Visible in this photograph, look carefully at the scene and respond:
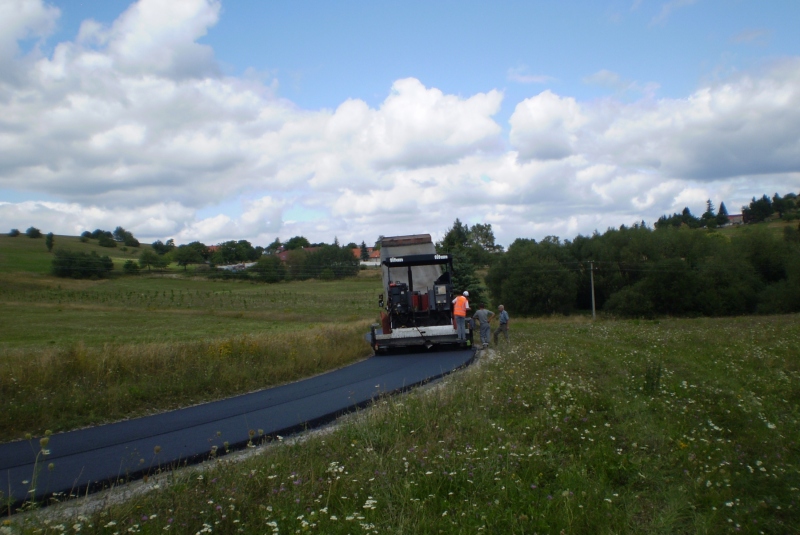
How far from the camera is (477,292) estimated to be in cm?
4597

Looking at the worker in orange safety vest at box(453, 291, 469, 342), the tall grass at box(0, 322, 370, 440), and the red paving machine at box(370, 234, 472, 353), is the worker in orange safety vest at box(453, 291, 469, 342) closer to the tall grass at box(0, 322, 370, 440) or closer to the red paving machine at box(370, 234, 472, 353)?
the red paving machine at box(370, 234, 472, 353)

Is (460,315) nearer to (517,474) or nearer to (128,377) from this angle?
(128,377)

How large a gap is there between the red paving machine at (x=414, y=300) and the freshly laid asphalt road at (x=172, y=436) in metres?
5.18

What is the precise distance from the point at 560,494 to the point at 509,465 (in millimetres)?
701

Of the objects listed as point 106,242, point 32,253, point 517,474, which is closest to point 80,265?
point 32,253

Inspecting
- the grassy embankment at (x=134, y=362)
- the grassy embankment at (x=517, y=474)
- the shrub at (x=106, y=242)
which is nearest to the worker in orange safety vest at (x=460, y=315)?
the grassy embankment at (x=134, y=362)

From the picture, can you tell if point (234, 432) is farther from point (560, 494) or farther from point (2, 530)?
point (560, 494)

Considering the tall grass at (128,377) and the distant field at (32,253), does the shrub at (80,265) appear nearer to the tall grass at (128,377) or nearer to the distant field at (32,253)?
the distant field at (32,253)

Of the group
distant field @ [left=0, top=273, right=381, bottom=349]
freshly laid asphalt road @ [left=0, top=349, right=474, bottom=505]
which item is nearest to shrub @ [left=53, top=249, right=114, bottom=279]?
distant field @ [left=0, top=273, right=381, bottom=349]

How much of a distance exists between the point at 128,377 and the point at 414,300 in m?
9.59

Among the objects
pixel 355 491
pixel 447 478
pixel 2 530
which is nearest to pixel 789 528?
pixel 447 478

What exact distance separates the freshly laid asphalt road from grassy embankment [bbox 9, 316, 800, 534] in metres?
0.88

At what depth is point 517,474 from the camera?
16.9 ft

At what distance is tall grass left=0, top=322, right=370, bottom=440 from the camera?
9.13 m
